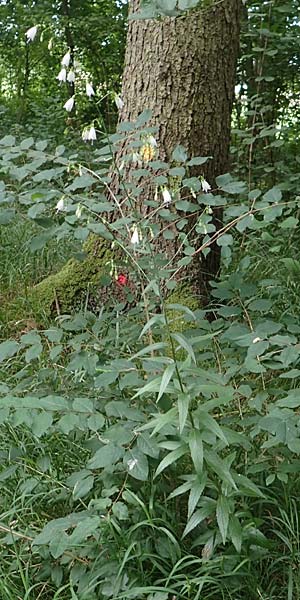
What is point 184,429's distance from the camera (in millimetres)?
1765

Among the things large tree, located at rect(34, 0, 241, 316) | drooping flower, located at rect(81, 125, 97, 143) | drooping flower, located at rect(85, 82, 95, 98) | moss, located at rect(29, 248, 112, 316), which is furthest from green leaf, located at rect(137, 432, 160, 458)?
moss, located at rect(29, 248, 112, 316)

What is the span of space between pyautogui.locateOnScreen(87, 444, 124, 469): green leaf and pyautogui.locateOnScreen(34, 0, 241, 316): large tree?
5.19ft

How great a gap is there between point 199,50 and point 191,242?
865 millimetres

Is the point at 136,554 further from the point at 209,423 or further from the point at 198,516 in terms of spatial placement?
the point at 209,423

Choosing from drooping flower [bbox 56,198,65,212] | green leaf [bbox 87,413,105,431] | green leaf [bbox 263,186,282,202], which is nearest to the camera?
green leaf [bbox 87,413,105,431]

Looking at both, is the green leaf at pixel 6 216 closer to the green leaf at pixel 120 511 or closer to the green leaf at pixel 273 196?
the green leaf at pixel 273 196

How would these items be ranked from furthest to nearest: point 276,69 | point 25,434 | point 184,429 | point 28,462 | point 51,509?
point 276,69 → point 25,434 → point 28,462 → point 51,509 → point 184,429

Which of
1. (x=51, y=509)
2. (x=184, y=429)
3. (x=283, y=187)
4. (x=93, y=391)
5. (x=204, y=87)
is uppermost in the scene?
(x=204, y=87)

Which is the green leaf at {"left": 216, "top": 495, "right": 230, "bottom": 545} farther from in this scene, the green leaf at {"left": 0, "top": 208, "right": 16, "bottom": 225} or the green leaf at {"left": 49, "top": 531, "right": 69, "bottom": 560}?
the green leaf at {"left": 0, "top": 208, "right": 16, "bottom": 225}

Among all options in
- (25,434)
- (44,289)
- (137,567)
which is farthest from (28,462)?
(44,289)

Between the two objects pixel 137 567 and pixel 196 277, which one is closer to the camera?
pixel 137 567

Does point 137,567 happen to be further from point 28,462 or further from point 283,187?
point 283,187

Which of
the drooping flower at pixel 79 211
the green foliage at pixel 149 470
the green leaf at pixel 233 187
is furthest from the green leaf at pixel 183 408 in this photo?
the green leaf at pixel 233 187

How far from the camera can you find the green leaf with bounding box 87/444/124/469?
5.81 ft
